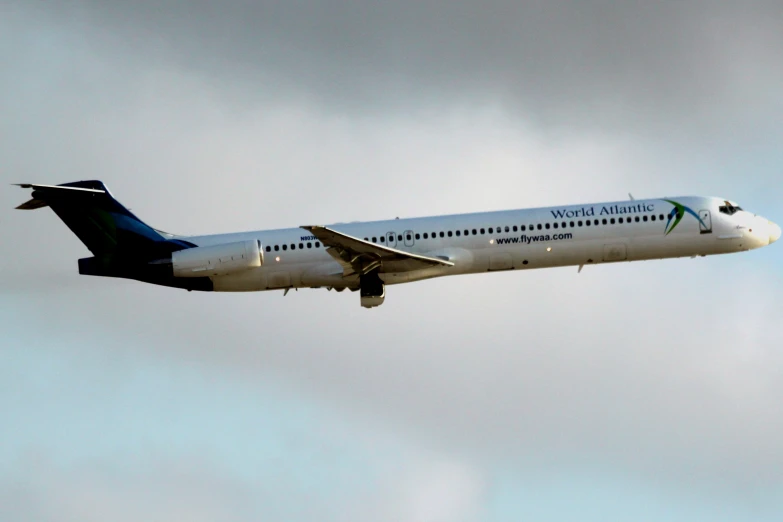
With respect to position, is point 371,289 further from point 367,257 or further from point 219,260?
point 219,260

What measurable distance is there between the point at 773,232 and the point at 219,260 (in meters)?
29.5

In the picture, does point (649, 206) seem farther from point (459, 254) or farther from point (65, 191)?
point (65, 191)

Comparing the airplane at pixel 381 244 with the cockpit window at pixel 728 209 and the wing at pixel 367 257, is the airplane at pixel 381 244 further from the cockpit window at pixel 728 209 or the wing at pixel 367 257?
the cockpit window at pixel 728 209

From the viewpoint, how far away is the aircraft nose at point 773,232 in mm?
75562

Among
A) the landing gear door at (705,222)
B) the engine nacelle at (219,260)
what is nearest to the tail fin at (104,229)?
the engine nacelle at (219,260)

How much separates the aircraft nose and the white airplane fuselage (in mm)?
3011

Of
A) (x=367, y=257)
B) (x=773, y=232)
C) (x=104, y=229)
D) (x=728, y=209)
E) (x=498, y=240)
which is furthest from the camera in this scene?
(x=773, y=232)

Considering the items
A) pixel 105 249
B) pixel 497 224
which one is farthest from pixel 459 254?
pixel 105 249

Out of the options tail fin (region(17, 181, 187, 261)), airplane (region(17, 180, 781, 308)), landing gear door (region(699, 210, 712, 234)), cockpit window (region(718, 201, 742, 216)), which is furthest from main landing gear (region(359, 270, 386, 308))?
cockpit window (region(718, 201, 742, 216))

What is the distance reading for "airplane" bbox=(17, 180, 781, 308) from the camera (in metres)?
72.0

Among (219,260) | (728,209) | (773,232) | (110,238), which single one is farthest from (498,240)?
(110,238)

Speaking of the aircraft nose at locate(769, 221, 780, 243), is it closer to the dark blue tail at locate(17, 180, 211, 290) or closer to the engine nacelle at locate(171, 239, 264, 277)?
the engine nacelle at locate(171, 239, 264, 277)

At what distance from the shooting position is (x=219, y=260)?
7150 centimetres

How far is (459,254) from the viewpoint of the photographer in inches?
2849
